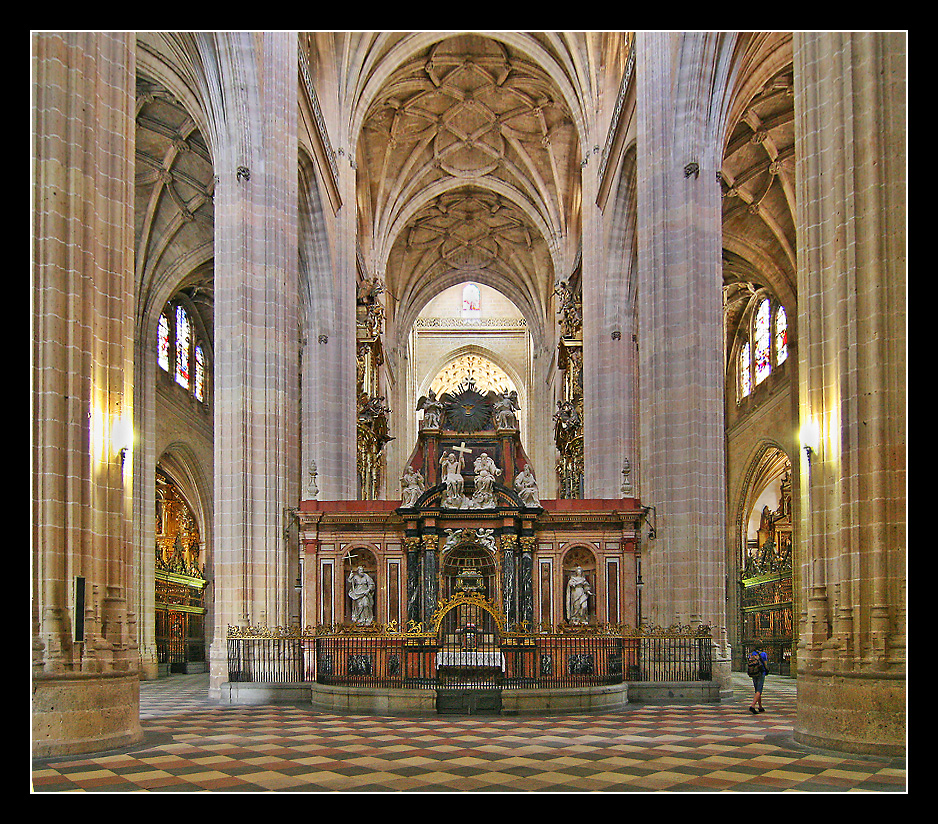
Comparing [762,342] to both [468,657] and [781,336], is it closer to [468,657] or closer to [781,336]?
[781,336]

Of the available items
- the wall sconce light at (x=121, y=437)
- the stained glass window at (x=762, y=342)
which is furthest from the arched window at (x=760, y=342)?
the wall sconce light at (x=121, y=437)

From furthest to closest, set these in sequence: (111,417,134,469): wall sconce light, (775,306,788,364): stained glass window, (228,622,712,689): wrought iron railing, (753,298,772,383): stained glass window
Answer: (753,298,772,383): stained glass window < (775,306,788,364): stained glass window < (228,622,712,689): wrought iron railing < (111,417,134,469): wall sconce light

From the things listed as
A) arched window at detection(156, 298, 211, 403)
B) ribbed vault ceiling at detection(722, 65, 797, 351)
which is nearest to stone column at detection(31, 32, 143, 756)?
ribbed vault ceiling at detection(722, 65, 797, 351)

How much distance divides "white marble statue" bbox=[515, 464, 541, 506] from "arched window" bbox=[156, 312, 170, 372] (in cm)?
1837

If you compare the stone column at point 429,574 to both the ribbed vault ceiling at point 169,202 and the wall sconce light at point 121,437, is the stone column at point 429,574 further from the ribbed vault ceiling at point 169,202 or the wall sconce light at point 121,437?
the ribbed vault ceiling at point 169,202

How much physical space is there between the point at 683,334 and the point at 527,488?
5433 mm

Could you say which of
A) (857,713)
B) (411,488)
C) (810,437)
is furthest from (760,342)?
(857,713)

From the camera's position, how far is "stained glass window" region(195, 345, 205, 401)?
136 ft

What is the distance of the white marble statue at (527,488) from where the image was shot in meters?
24.4

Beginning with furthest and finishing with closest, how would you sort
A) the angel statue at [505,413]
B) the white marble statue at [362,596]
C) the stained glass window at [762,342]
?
the stained glass window at [762,342] < the angel statue at [505,413] < the white marble statue at [362,596]

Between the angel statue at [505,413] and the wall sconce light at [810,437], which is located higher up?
the angel statue at [505,413]

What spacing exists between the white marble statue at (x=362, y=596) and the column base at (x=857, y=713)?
46.2ft

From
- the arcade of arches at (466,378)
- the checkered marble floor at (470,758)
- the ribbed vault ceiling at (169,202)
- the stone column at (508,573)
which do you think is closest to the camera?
the checkered marble floor at (470,758)

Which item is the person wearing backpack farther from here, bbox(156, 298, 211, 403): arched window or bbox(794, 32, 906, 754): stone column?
bbox(156, 298, 211, 403): arched window
